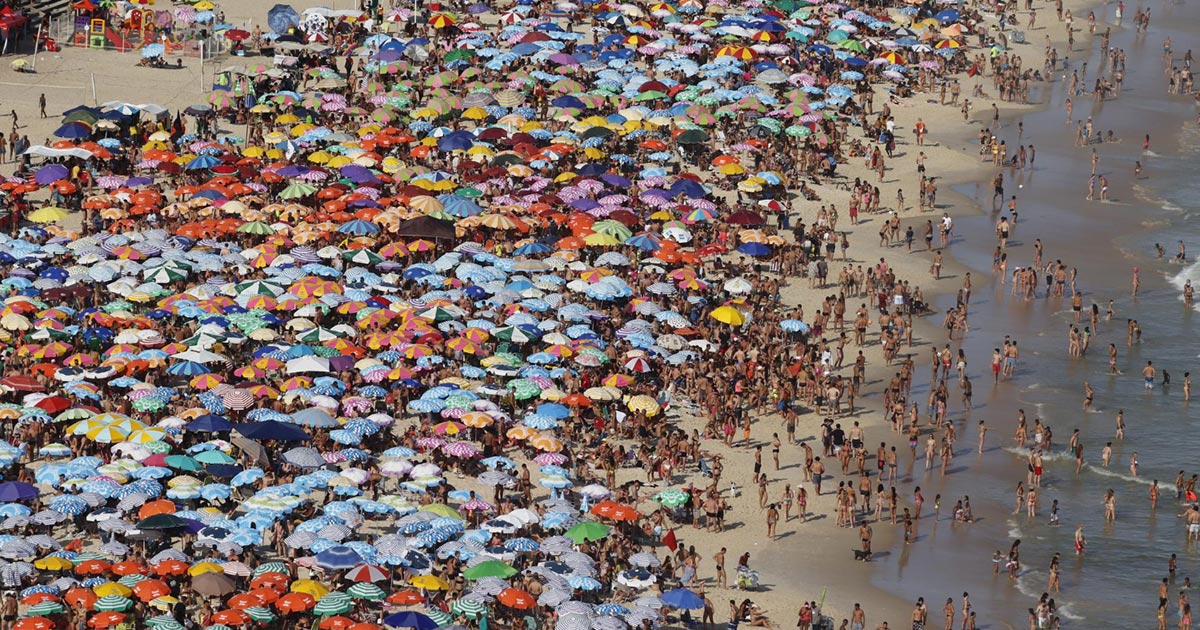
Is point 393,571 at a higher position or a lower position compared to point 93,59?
lower

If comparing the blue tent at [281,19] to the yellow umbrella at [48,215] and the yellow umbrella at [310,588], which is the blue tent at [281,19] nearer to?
the yellow umbrella at [48,215]

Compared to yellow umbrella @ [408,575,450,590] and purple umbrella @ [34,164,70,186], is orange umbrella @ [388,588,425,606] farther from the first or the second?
purple umbrella @ [34,164,70,186]

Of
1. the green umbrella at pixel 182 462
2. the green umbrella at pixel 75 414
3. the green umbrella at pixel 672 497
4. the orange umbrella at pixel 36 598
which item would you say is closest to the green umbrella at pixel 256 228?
the green umbrella at pixel 75 414

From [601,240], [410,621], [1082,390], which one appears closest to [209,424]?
[410,621]

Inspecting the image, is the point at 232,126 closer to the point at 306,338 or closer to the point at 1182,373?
the point at 306,338

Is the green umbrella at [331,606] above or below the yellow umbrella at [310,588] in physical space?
below

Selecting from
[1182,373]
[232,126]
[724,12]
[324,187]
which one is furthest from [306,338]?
[724,12]
